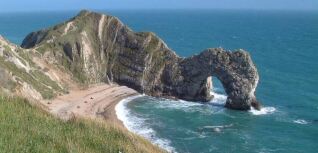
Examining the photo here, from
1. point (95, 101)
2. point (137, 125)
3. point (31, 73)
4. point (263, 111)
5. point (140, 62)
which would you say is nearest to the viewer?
point (137, 125)

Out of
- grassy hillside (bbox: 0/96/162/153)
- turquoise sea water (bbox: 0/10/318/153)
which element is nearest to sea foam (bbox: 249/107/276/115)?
turquoise sea water (bbox: 0/10/318/153)

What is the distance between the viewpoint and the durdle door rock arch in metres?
80.9

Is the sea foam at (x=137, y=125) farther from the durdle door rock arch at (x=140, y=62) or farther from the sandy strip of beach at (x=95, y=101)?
the durdle door rock arch at (x=140, y=62)

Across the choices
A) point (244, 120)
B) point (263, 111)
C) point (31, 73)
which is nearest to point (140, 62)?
point (31, 73)

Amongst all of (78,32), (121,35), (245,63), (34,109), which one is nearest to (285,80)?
(245,63)

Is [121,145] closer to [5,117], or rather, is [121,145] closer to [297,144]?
[5,117]

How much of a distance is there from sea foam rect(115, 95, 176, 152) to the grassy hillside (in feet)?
129

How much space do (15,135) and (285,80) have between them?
9252 centimetres

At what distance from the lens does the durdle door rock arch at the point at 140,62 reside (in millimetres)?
80938

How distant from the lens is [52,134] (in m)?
Answer: 13.7

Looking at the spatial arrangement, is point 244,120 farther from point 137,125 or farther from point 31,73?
point 31,73

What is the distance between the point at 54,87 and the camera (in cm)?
8019

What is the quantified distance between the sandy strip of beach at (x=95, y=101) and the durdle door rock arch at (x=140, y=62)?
11.0 ft

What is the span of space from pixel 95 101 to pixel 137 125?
14.2 metres
